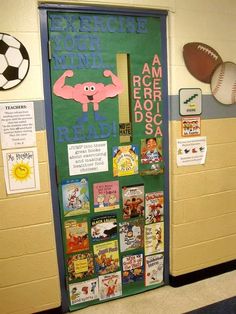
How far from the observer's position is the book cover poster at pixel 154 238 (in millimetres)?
2244

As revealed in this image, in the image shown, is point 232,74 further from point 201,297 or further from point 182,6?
point 201,297

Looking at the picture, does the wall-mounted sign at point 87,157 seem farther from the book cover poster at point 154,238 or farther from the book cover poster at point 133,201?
the book cover poster at point 154,238

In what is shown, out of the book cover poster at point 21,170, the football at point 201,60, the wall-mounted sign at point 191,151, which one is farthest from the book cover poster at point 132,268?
the football at point 201,60

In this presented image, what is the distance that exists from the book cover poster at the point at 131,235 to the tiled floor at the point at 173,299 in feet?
1.34

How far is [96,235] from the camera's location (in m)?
2.11

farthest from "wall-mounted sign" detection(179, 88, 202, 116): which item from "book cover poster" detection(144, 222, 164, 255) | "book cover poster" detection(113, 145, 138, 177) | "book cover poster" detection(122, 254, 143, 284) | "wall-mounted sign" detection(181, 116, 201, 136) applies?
"book cover poster" detection(122, 254, 143, 284)

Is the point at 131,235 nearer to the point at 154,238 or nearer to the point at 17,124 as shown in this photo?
the point at 154,238

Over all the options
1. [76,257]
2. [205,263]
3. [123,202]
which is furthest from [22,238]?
[205,263]

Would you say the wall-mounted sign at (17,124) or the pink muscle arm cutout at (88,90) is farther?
the pink muscle arm cutout at (88,90)

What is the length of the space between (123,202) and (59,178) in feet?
1.70

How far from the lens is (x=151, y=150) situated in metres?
2.14

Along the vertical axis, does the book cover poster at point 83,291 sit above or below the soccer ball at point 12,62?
below

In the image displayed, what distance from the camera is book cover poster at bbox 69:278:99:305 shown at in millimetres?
2109

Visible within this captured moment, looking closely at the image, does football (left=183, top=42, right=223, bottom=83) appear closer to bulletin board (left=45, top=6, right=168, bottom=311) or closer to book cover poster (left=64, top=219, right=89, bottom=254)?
bulletin board (left=45, top=6, right=168, bottom=311)
